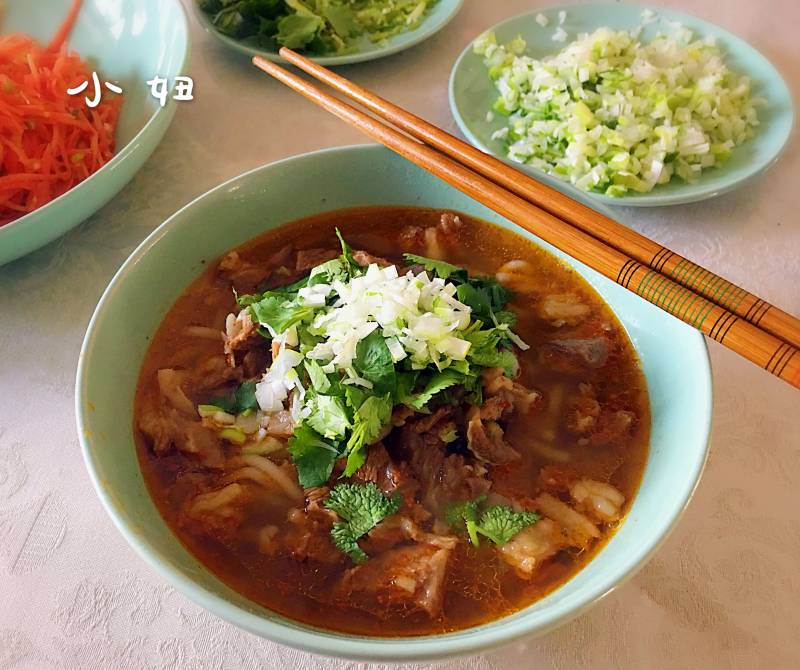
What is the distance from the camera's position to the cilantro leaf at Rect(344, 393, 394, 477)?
122 centimetres

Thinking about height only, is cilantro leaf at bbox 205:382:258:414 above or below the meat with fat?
below

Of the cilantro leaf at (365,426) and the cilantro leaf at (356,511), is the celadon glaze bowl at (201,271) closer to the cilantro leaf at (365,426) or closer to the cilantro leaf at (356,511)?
the cilantro leaf at (356,511)

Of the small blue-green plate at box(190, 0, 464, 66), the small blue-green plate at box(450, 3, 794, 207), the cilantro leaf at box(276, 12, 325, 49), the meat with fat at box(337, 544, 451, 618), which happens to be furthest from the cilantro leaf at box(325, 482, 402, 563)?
the cilantro leaf at box(276, 12, 325, 49)

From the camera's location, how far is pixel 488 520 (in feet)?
3.99

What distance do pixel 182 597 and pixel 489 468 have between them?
570 mm

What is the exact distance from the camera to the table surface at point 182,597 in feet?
3.99

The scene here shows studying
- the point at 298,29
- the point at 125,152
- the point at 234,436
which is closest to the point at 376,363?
the point at 234,436

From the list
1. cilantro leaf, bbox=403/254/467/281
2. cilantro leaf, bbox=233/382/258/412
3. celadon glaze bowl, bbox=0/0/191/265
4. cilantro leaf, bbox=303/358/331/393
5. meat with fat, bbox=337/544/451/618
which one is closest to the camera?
meat with fat, bbox=337/544/451/618

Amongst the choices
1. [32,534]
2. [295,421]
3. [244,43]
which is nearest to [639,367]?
[295,421]

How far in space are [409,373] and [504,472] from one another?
241 millimetres

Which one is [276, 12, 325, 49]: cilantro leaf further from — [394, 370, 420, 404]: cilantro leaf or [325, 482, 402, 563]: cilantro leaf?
[325, 482, 402, 563]: cilantro leaf

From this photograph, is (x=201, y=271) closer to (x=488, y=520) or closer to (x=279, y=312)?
(x=279, y=312)

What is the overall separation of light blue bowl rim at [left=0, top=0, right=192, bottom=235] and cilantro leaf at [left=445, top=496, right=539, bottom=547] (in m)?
1.04

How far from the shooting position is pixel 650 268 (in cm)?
116
